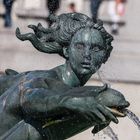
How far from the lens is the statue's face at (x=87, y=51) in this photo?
17.7 ft

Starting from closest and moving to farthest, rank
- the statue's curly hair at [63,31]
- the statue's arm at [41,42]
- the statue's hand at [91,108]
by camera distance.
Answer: the statue's hand at [91,108], the statue's curly hair at [63,31], the statue's arm at [41,42]

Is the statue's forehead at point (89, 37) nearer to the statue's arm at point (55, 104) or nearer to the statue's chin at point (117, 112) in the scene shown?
the statue's arm at point (55, 104)

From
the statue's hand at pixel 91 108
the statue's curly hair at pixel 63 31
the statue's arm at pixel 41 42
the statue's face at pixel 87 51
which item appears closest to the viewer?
the statue's hand at pixel 91 108

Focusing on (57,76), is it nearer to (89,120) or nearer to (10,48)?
(89,120)

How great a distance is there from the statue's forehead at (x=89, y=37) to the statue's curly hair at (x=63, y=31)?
0.12 ft

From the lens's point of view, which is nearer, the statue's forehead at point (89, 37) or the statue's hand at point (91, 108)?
the statue's hand at point (91, 108)

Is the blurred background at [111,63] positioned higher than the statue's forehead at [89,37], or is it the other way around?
the statue's forehead at [89,37]

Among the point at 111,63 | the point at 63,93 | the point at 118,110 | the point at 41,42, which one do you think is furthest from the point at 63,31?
the point at 111,63

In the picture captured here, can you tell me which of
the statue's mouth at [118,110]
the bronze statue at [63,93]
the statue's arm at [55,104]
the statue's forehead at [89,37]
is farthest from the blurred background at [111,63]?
the statue's mouth at [118,110]

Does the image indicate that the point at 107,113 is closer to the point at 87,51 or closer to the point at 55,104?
the point at 55,104

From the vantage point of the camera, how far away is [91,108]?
4.88 m

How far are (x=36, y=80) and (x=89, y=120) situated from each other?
0.45 m

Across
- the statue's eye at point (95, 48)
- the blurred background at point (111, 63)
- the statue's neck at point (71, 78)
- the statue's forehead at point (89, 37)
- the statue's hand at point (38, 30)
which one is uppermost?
the statue's forehead at point (89, 37)

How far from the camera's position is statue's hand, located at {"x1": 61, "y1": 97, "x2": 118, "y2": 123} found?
4.88 m
